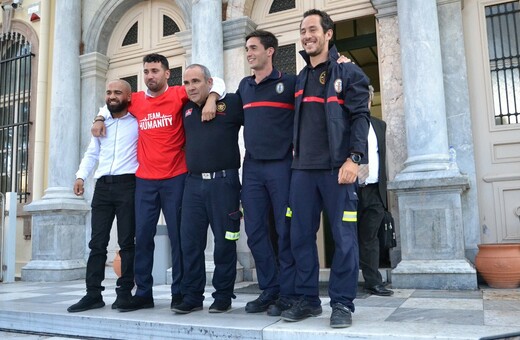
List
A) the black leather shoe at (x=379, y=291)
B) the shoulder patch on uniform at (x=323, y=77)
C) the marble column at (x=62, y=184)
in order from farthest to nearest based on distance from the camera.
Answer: the marble column at (x=62, y=184) < the black leather shoe at (x=379, y=291) < the shoulder patch on uniform at (x=323, y=77)

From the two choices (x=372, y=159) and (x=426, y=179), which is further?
(x=426, y=179)

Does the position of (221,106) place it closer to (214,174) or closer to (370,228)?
(214,174)

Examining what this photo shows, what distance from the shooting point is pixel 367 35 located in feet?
24.9

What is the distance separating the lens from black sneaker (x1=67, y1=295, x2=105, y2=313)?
13.1 feet

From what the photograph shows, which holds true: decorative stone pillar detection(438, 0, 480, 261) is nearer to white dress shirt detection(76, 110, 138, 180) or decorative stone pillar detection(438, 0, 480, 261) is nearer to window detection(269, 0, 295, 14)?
window detection(269, 0, 295, 14)

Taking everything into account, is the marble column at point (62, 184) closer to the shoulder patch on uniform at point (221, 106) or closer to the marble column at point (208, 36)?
the marble column at point (208, 36)

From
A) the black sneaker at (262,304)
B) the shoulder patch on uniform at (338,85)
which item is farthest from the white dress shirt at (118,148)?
the shoulder patch on uniform at (338,85)

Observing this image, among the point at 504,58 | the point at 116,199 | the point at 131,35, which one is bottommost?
the point at 116,199

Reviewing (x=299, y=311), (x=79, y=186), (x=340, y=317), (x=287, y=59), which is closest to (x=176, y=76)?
(x=287, y=59)

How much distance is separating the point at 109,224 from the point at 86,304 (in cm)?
65

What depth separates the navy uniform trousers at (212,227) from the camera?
3709 millimetres

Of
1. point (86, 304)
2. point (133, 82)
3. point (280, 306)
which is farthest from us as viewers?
point (133, 82)

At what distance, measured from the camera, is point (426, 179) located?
5.10m

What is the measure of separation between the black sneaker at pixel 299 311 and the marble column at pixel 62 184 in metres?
5.16
